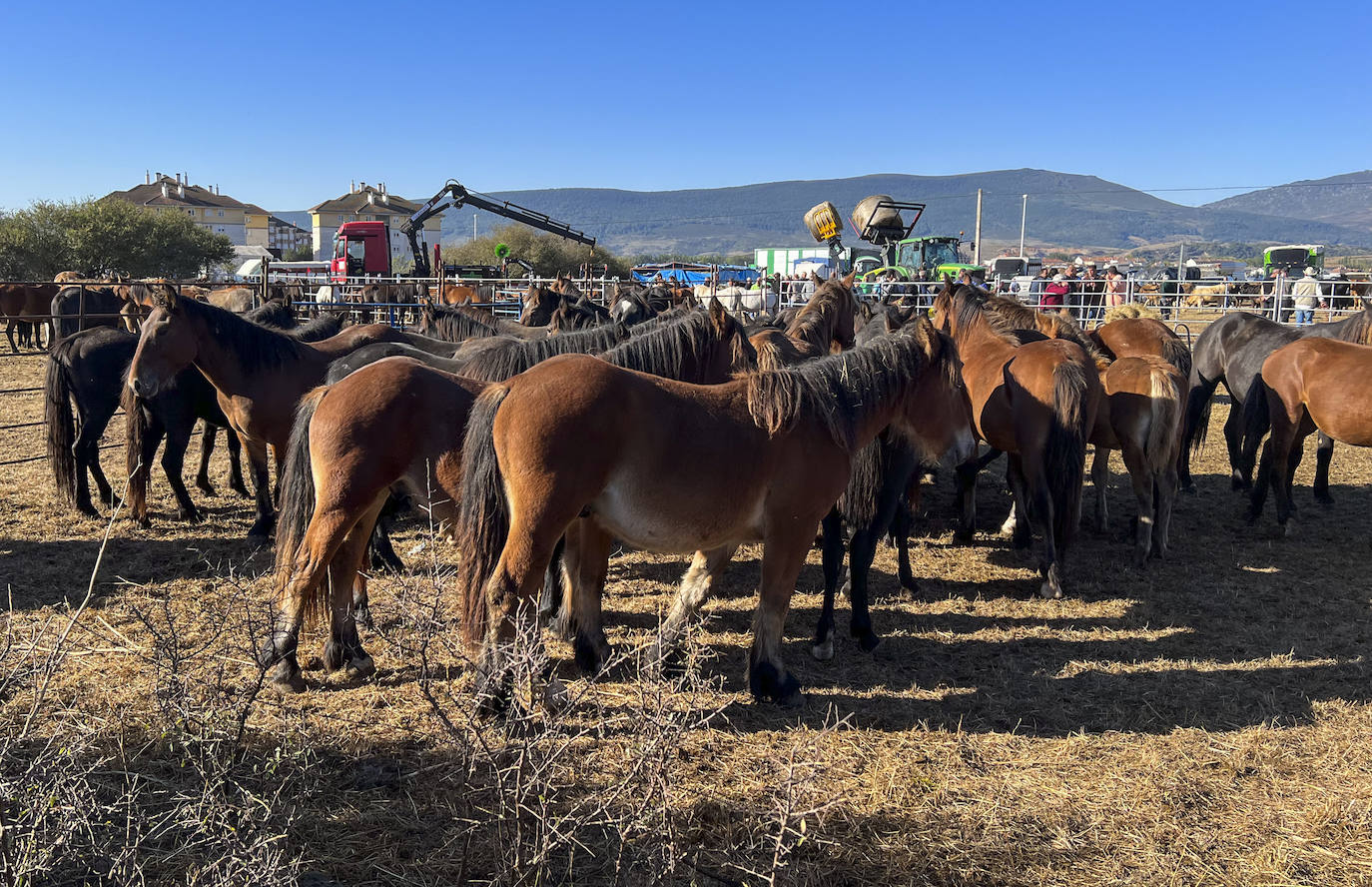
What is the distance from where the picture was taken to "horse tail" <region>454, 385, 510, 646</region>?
12.2 feet

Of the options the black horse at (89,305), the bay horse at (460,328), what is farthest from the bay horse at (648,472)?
the black horse at (89,305)

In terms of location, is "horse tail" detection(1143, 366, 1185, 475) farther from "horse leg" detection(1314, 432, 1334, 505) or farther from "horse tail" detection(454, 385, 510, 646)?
"horse tail" detection(454, 385, 510, 646)

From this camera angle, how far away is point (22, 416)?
1142 centimetres

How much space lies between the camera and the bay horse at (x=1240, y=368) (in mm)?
8602

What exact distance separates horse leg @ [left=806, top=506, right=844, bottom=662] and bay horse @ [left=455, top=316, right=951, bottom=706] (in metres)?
0.72

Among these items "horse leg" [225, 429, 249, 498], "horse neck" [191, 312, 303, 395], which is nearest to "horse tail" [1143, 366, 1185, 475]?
"horse neck" [191, 312, 303, 395]

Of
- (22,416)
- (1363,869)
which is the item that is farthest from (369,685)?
(22,416)

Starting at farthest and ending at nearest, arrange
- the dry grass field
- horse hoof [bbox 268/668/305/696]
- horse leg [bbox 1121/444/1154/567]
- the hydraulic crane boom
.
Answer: the hydraulic crane boom → horse leg [bbox 1121/444/1154/567] → horse hoof [bbox 268/668/305/696] → the dry grass field

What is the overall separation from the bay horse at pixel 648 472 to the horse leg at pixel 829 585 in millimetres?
722

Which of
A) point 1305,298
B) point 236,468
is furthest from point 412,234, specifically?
point 1305,298

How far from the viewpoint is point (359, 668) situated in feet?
14.3

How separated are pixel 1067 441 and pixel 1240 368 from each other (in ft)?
15.3

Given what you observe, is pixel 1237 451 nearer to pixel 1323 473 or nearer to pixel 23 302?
pixel 1323 473

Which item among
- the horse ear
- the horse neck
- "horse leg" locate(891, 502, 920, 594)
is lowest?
"horse leg" locate(891, 502, 920, 594)
